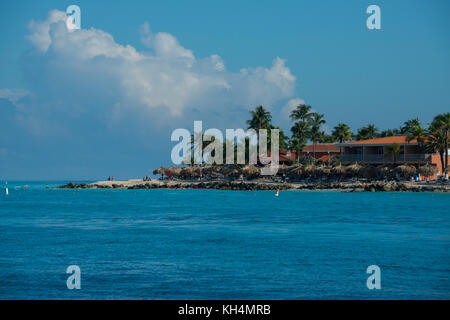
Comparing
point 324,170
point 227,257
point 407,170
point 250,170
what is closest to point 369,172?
point 407,170

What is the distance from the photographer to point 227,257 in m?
22.4

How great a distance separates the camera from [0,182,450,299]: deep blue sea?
53.7 feet

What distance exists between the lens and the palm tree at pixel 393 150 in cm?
7369

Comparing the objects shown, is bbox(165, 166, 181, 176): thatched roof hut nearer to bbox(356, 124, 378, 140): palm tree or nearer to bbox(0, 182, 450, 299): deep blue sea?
bbox(356, 124, 378, 140): palm tree

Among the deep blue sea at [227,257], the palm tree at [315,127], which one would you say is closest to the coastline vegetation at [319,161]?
the palm tree at [315,127]

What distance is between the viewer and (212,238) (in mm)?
28875

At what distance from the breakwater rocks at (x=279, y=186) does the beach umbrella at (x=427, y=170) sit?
1349 mm

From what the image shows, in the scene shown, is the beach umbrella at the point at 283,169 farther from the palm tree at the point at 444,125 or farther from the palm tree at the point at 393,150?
the palm tree at the point at 444,125

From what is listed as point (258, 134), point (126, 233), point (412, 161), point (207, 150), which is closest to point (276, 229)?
point (126, 233)
